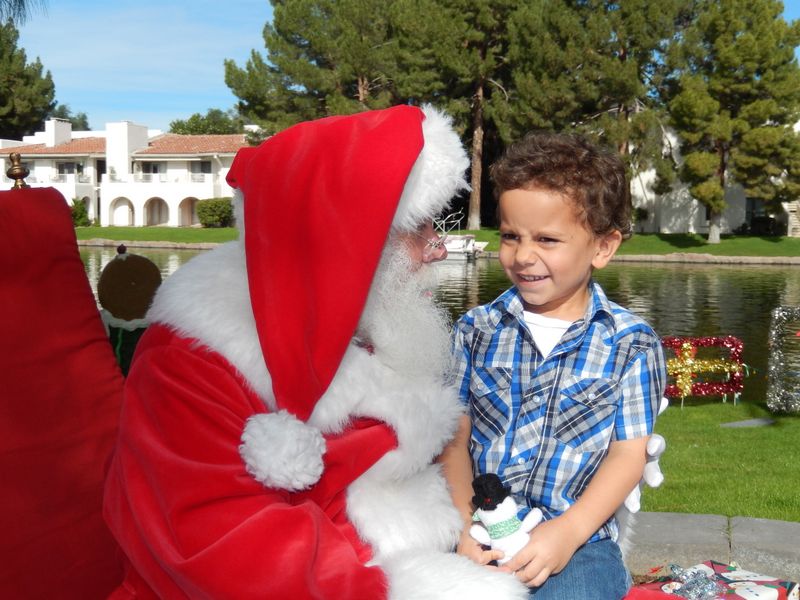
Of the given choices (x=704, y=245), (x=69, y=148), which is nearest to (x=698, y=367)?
(x=704, y=245)

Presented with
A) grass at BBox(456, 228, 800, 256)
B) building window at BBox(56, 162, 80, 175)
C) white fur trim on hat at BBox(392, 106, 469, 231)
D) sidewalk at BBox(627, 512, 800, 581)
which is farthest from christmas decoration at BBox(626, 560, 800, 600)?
building window at BBox(56, 162, 80, 175)

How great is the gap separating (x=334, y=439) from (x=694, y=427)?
5.32m

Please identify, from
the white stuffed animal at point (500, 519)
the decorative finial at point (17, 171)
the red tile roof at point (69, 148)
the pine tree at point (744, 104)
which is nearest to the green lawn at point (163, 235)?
the red tile roof at point (69, 148)

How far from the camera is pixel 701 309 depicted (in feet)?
49.5

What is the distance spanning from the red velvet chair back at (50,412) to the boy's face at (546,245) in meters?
1.29

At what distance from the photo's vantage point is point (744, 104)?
101ft

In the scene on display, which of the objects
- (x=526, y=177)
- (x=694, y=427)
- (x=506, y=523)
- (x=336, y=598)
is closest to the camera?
(x=336, y=598)

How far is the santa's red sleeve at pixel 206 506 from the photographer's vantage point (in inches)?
66.6

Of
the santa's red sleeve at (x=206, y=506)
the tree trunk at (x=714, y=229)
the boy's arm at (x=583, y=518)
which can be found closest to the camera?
the santa's red sleeve at (x=206, y=506)

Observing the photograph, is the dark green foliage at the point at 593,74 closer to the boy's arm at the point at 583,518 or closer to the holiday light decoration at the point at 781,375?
the holiday light decoration at the point at 781,375

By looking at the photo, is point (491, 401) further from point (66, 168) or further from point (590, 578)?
point (66, 168)

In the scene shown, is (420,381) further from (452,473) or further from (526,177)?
(526,177)

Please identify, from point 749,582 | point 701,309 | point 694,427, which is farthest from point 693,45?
point 749,582

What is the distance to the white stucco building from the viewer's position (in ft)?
151
